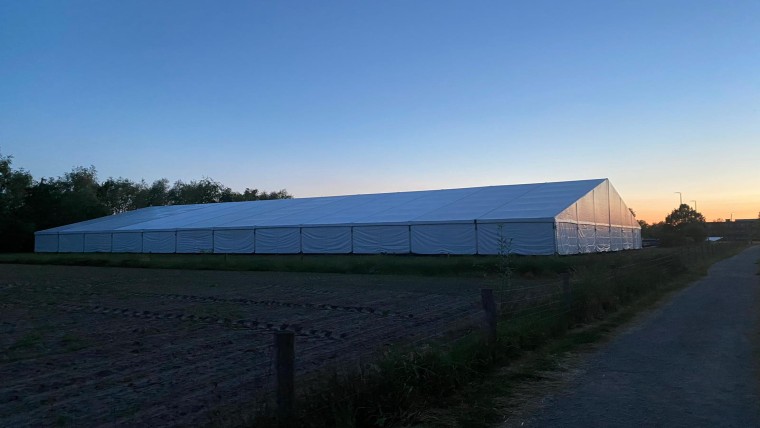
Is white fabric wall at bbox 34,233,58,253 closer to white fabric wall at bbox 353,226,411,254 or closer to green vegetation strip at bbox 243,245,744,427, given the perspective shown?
white fabric wall at bbox 353,226,411,254

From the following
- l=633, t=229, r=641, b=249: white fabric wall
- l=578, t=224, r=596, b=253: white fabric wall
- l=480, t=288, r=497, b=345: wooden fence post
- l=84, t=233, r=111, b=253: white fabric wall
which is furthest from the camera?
l=633, t=229, r=641, b=249: white fabric wall

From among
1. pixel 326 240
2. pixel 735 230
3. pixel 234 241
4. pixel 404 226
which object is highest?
pixel 735 230

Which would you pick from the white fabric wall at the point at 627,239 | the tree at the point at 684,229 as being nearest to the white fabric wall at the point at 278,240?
the white fabric wall at the point at 627,239

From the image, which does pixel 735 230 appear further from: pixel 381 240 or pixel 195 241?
pixel 195 241

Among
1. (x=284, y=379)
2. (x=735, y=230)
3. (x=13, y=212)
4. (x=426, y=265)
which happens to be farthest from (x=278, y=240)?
(x=735, y=230)

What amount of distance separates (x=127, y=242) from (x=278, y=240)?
16.4 meters

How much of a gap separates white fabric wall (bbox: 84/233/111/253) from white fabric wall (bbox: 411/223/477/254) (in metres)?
29.5

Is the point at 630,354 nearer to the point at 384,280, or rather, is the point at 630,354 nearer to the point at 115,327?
the point at 115,327

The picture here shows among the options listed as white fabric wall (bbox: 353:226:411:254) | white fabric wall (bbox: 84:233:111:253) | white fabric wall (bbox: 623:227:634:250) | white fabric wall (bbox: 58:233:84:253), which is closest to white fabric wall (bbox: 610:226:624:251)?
white fabric wall (bbox: 623:227:634:250)

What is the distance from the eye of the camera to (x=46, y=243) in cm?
5259

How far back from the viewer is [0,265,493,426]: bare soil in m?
5.55

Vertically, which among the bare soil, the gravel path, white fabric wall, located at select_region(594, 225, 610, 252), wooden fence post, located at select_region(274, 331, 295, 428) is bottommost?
the gravel path

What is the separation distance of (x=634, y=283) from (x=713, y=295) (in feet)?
10.1

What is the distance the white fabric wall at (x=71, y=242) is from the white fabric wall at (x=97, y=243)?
0.75m
